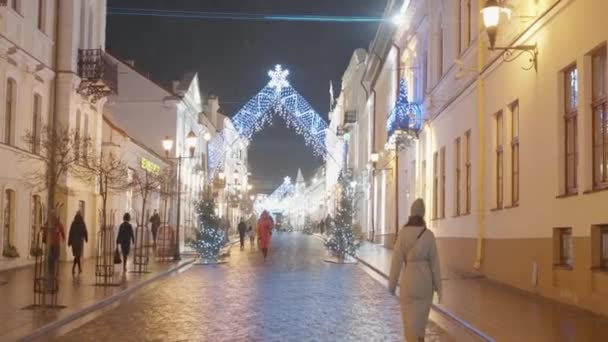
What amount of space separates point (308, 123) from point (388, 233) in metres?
10.5

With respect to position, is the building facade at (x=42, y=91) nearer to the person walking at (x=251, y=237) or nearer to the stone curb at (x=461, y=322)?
the stone curb at (x=461, y=322)

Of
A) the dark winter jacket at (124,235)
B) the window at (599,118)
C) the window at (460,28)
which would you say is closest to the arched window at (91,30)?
the dark winter jacket at (124,235)

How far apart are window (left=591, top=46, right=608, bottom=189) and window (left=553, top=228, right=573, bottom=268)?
1.77 m

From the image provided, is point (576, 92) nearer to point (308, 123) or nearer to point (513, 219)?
point (513, 219)

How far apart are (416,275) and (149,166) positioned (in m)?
36.7

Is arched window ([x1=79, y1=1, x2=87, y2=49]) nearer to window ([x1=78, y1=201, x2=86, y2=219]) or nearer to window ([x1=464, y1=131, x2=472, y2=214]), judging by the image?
window ([x1=78, y1=201, x2=86, y2=219])

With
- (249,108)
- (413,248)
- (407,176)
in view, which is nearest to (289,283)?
(413,248)

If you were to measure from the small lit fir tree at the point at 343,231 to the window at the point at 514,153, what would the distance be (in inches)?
567

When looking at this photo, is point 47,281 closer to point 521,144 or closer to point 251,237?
point 521,144

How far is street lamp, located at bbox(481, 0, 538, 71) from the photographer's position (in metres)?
16.0

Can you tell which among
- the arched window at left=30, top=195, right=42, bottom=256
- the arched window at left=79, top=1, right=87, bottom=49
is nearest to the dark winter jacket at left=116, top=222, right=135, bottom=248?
the arched window at left=30, top=195, right=42, bottom=256

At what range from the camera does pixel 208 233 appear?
32.7 m

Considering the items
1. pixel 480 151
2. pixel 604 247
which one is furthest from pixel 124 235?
pixel 604 247

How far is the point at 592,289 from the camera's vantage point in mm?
13945
